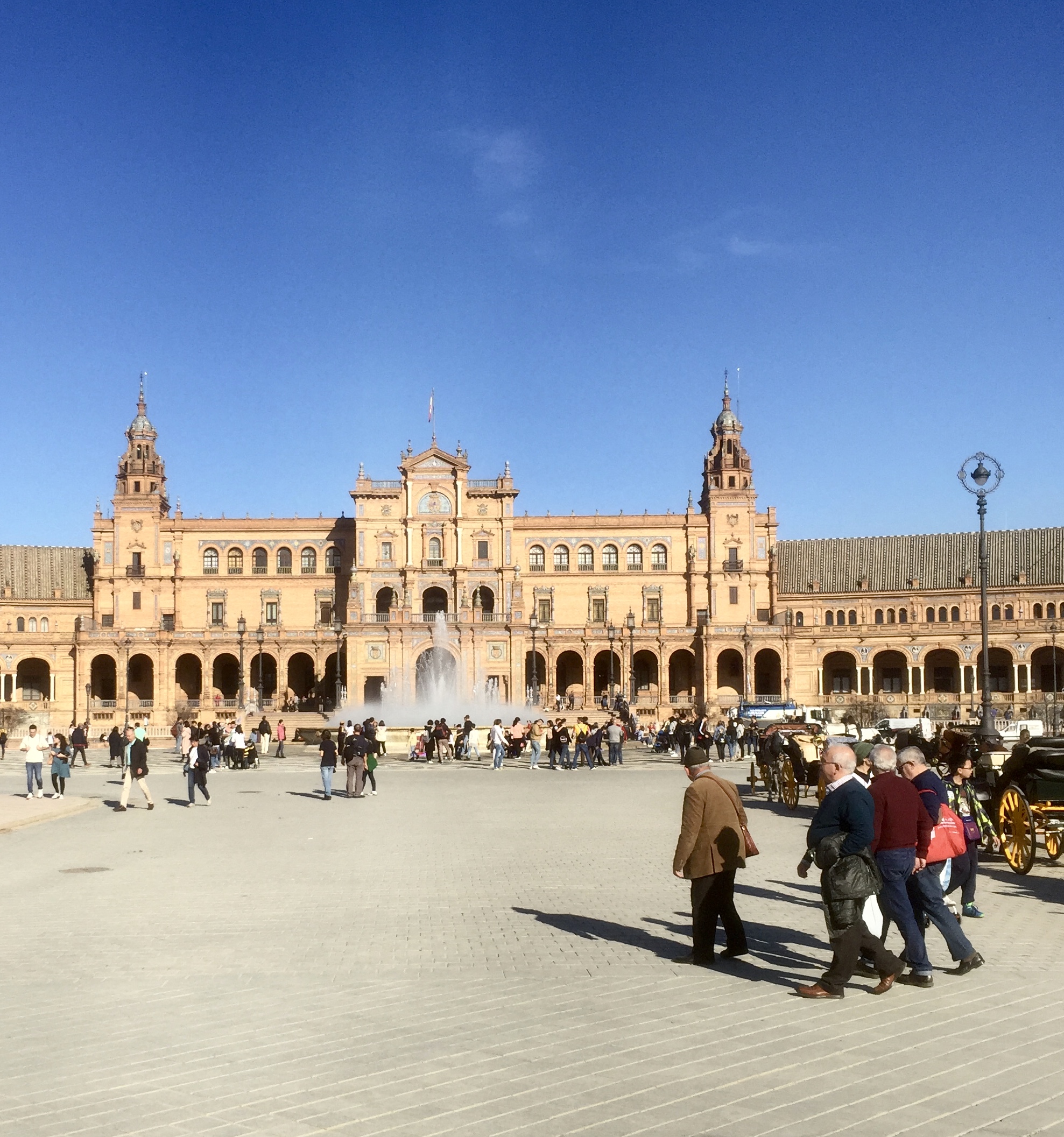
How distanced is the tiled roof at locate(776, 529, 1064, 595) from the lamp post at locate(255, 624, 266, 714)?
38606 mm

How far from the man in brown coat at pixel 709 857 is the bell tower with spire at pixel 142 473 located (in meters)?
80.9

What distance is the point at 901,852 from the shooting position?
925cm

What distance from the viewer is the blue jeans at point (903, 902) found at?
912cm

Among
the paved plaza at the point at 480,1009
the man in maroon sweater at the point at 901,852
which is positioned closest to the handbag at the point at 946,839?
the man in maroon sweater at the point at 901,852

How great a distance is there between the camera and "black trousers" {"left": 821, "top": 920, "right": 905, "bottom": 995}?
8688 millimetres

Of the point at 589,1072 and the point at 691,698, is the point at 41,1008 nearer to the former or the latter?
the point at 589,1072

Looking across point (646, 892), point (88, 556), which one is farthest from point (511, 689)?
point (646, 892)

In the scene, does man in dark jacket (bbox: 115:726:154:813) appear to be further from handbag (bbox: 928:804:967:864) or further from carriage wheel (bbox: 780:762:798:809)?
handbag (bbox: 928:804:967:864)

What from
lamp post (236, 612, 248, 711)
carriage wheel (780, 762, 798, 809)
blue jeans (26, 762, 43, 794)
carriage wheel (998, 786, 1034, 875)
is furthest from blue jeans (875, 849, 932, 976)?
lamp post (236, 612, 248, 711)

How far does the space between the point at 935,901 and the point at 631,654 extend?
71271 mm

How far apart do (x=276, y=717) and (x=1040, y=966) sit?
210 feet

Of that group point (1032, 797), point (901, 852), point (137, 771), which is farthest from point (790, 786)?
point (901, 852)

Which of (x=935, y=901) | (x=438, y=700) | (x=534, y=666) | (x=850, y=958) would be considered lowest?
(x=438, y=700)

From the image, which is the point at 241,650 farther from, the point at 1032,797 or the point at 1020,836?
the point at 1020,836
